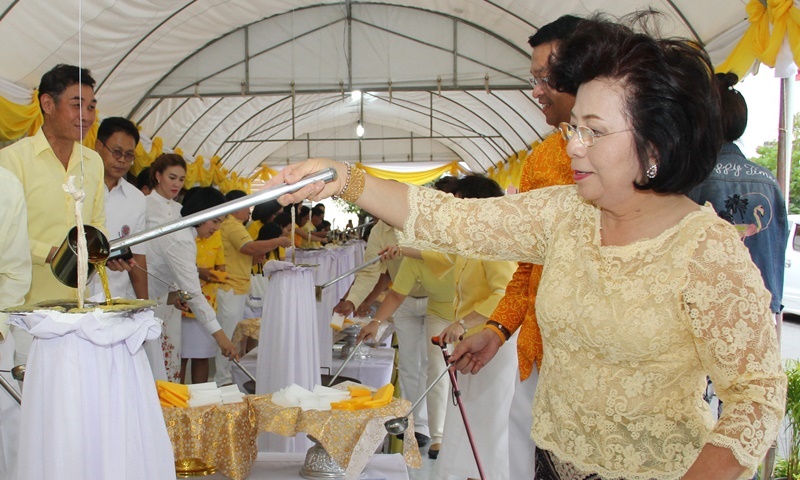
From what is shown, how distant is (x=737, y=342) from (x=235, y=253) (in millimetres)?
6072

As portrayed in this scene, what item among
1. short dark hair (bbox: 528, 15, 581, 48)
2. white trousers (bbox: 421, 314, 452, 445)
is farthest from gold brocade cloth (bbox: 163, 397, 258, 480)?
white trousers (bbox: 421, 314, 452, 445)

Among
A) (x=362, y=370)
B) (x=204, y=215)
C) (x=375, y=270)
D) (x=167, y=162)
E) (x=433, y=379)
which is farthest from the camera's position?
(x=375, y=270)

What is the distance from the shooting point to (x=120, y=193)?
15.5ft

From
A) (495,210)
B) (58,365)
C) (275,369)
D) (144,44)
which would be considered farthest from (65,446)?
(144,44)

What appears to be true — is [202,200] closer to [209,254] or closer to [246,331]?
[209,254]

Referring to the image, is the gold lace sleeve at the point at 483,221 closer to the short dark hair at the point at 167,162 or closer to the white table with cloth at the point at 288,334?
the white table with cloth at the point at 288,334

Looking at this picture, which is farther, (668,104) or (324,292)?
(324,292)

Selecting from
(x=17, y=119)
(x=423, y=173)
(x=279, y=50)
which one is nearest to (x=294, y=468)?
(x=17, y=119)

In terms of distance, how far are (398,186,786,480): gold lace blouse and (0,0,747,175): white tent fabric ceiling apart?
15.1 feet

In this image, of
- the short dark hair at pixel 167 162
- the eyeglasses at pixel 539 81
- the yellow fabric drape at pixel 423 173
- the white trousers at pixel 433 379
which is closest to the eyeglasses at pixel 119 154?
the short dark hair at pixel 167 162

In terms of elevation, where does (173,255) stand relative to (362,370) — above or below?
above

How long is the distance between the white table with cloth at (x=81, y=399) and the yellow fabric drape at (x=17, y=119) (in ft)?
18.6

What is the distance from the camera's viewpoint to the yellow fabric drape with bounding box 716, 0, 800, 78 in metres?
4.71

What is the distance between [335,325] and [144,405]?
368 cm
